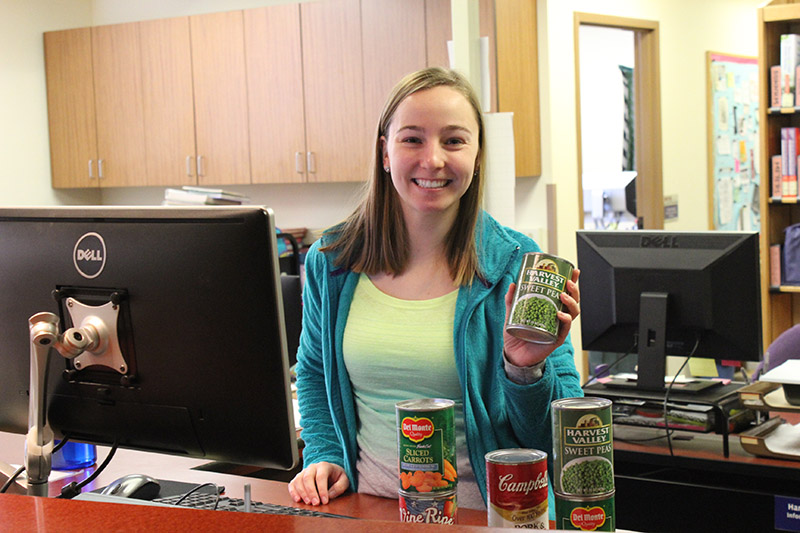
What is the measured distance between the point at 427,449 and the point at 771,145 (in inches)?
151

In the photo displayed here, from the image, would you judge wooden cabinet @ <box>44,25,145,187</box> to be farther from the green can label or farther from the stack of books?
the green can label

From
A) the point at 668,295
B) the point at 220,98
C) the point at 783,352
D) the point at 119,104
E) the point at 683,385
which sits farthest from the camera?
the point at 119,104

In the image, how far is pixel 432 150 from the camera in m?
1.61

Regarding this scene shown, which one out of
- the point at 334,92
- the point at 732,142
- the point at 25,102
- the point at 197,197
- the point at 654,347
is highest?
the point at 25,102

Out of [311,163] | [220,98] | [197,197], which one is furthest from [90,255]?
[220,98]

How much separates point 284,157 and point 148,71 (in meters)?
1.09

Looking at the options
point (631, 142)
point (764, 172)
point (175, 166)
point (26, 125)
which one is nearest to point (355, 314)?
point (764, 172)

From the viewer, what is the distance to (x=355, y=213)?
184cm

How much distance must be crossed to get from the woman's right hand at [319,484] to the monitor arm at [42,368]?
1.38 ft

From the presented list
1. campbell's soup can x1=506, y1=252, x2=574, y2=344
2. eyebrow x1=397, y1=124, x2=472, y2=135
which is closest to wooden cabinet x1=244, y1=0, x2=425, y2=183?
eyebrow x1=397, y1=124, x2=472, y2=135

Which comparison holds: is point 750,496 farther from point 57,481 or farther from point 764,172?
point 764,172

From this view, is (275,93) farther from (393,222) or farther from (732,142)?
(393,222)

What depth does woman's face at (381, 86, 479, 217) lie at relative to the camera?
161 centimetres

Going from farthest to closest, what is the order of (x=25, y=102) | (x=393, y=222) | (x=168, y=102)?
(x=25, y=102), (x=168, y=102), (x=393, y=222)
